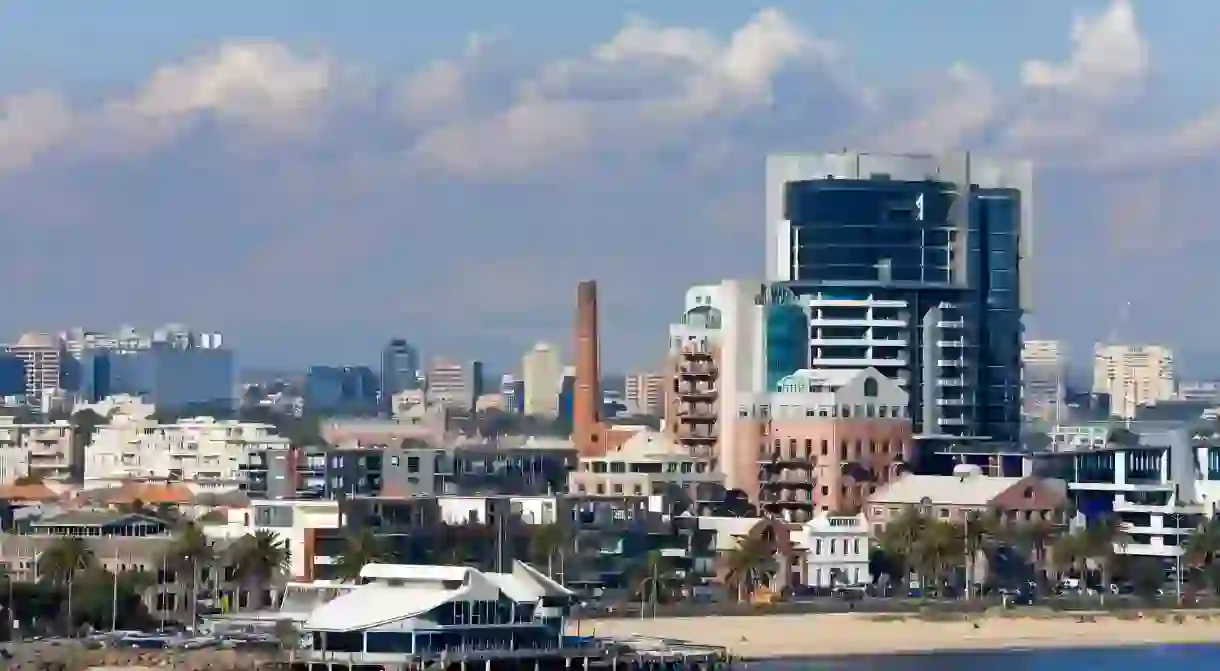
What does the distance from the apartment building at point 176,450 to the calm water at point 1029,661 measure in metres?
59.0

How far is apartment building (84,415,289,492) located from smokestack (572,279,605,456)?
16.5 metres

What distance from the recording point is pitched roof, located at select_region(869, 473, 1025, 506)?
399ft

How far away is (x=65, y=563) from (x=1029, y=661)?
27.8 m

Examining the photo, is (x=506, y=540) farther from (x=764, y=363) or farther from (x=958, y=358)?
(x=958, y=358)

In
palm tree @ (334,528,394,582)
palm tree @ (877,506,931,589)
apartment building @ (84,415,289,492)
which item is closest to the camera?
palm tree @ (334,528,394,582)

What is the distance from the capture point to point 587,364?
143250mm

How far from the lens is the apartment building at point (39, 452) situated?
16900cm

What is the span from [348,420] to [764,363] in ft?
187

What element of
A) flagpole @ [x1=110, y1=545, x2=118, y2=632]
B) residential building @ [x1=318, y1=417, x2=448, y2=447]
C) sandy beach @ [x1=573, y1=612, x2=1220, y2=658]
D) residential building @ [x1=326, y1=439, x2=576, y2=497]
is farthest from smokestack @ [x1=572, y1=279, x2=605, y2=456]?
flagpole @ [x1=110, y1=545, x2=118, y2=632]

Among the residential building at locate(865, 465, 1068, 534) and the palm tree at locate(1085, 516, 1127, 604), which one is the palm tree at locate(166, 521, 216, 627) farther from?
the palm tree at locate(1085, 516, 1127, 604)

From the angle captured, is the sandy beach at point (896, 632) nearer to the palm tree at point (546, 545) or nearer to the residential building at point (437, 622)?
the palm tree at point (546, 545)

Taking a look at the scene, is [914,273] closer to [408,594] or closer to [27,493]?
[27,493]

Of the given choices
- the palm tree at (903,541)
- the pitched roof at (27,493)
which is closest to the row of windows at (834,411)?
the palm tree at (903,541)

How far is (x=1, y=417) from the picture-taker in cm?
18925
